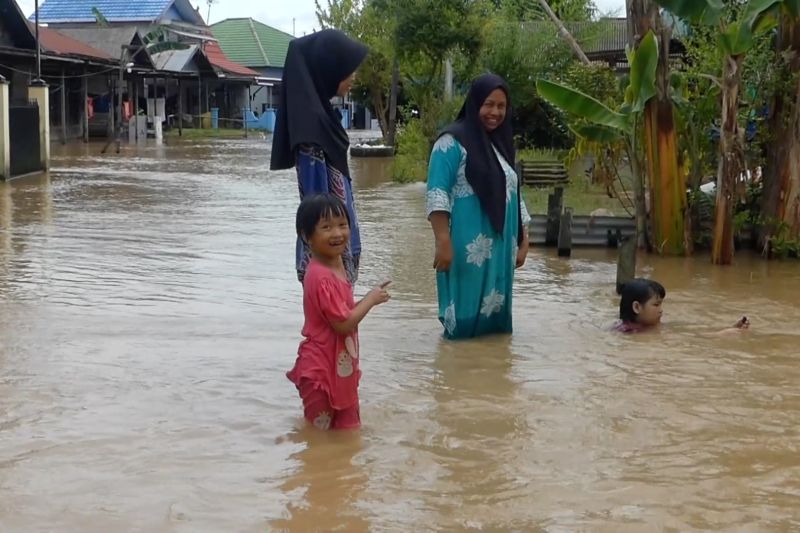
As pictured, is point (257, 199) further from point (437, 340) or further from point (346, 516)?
point (346, 516)

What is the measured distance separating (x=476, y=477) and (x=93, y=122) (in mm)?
36196

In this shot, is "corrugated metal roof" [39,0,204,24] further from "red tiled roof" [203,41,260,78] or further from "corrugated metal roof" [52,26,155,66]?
"corrugated metal roof" [52,26,155,66]

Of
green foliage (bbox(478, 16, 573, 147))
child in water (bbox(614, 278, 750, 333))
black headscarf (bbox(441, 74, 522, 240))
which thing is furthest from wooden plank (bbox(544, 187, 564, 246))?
green foliage (bbox(478, 16, 573, 147))

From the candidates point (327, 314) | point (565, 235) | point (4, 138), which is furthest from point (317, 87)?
point (4, 138)

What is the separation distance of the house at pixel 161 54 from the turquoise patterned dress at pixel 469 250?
2897cm

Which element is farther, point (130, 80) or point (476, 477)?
point (130, 80)

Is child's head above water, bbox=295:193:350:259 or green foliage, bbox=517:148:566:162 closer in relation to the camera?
child's head above water, bbox=295:193:350:259

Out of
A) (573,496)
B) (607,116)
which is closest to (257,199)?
(607,116)

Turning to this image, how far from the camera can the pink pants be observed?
15.7ft

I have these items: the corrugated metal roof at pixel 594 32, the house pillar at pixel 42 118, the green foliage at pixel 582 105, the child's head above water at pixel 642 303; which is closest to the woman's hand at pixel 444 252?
the child's head above water at pixel 642 303

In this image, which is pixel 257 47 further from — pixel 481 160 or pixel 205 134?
pixel 481 160

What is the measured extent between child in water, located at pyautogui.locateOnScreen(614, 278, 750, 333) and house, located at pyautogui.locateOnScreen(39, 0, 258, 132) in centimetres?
2899

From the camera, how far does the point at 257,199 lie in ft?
53.9

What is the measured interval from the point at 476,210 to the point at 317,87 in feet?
5.42
